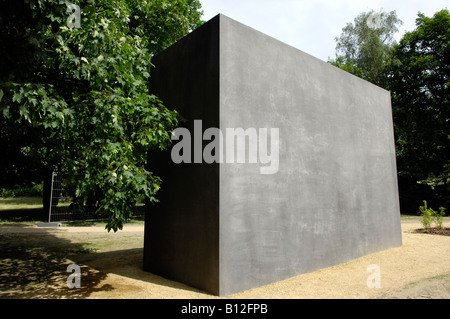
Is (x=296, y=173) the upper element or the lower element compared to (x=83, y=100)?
lower

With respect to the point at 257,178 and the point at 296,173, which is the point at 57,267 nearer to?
the point at 257,178

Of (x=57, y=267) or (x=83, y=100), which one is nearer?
Answer: (x=83, y=100)

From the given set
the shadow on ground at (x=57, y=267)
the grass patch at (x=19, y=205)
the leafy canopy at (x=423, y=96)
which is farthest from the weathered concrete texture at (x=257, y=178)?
the grass patch at (x=19, y=205)

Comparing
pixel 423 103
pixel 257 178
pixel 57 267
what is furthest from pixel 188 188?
pixel 423 103

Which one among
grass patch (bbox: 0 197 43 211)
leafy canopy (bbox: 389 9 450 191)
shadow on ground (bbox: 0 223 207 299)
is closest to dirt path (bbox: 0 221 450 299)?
shadow on ground (bbox: 0 223 207 299)

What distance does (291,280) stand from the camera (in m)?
5.55

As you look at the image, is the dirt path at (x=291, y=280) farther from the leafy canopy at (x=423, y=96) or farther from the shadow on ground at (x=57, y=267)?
the leafy canopy at (x=423, y=96)

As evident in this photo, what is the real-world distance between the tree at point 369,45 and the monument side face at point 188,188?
917 inches

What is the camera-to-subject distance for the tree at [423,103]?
814 inches

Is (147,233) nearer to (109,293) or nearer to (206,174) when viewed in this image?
(109,293)

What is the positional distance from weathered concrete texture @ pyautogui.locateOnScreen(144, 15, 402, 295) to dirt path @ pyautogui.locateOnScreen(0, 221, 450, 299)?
0.32 metres

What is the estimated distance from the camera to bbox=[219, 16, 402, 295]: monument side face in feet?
16.8

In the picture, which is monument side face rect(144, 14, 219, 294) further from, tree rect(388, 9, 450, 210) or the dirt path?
tree rect(388, 9, 450, 210)

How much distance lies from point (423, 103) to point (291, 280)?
75.9ft
